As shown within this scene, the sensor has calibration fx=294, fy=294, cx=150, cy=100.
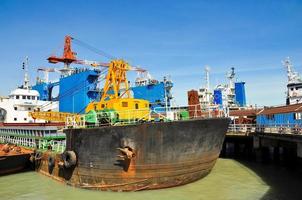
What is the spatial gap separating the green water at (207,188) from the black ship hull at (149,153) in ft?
2.28

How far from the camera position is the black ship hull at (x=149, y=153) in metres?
17.9

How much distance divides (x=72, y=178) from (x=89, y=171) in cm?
211

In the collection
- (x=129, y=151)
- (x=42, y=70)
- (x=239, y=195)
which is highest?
(x=42, y=70)

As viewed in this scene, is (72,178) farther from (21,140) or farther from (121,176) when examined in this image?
(21,140)

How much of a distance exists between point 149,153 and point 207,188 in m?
4.43

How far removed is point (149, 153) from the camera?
58.7 feet

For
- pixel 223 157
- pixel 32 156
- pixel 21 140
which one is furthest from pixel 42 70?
pixel 223 157

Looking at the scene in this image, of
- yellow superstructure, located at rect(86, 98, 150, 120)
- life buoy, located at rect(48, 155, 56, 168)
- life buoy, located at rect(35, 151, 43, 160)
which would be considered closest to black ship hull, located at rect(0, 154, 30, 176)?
life buoy, located at rect(35, 151, 43, 160)

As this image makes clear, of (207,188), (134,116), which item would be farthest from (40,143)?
(207,188)

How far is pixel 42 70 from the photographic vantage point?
6806 cm

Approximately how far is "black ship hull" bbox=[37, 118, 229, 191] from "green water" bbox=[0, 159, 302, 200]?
70 centimetres

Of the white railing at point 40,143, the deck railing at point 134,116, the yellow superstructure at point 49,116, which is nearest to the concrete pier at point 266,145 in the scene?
the deck railing at point 134,116

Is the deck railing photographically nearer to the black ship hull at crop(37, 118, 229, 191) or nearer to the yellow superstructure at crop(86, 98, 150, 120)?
the yellow superstructure at crop(86, 98, 150, 120)

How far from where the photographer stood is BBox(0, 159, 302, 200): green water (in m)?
17.2
